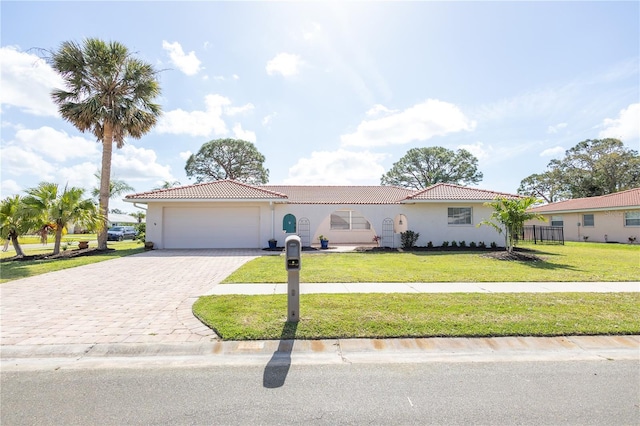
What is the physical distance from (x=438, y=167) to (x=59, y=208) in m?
39.5

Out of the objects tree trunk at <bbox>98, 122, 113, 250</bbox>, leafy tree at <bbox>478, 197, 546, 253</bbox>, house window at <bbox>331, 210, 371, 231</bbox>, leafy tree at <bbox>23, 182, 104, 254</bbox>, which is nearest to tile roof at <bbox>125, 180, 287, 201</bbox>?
tree trunk at <bbox>98, 122, 113, 250</bbox>

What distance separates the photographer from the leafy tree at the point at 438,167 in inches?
1633

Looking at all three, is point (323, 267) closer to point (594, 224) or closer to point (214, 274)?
point (214, 274)

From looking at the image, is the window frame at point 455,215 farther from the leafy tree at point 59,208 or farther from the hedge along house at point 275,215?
the leafy tree at point 59,208

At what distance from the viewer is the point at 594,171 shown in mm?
36344

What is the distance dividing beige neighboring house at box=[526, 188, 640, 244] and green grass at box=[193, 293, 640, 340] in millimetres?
20286

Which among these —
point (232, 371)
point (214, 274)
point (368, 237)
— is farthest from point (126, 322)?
point (368, 237)

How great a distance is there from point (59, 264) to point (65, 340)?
8816 millimetres

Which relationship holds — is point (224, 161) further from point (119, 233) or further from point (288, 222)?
point (288, 222)

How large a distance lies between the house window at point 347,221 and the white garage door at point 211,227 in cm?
671

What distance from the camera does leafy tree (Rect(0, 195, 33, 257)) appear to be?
11884mm

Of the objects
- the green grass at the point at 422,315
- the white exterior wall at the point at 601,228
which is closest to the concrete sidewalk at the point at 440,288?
the green grass at the point at 422,315

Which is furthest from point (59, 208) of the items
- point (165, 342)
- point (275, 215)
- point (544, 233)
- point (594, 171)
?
point (594, 171)

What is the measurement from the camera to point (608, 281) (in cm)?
798
